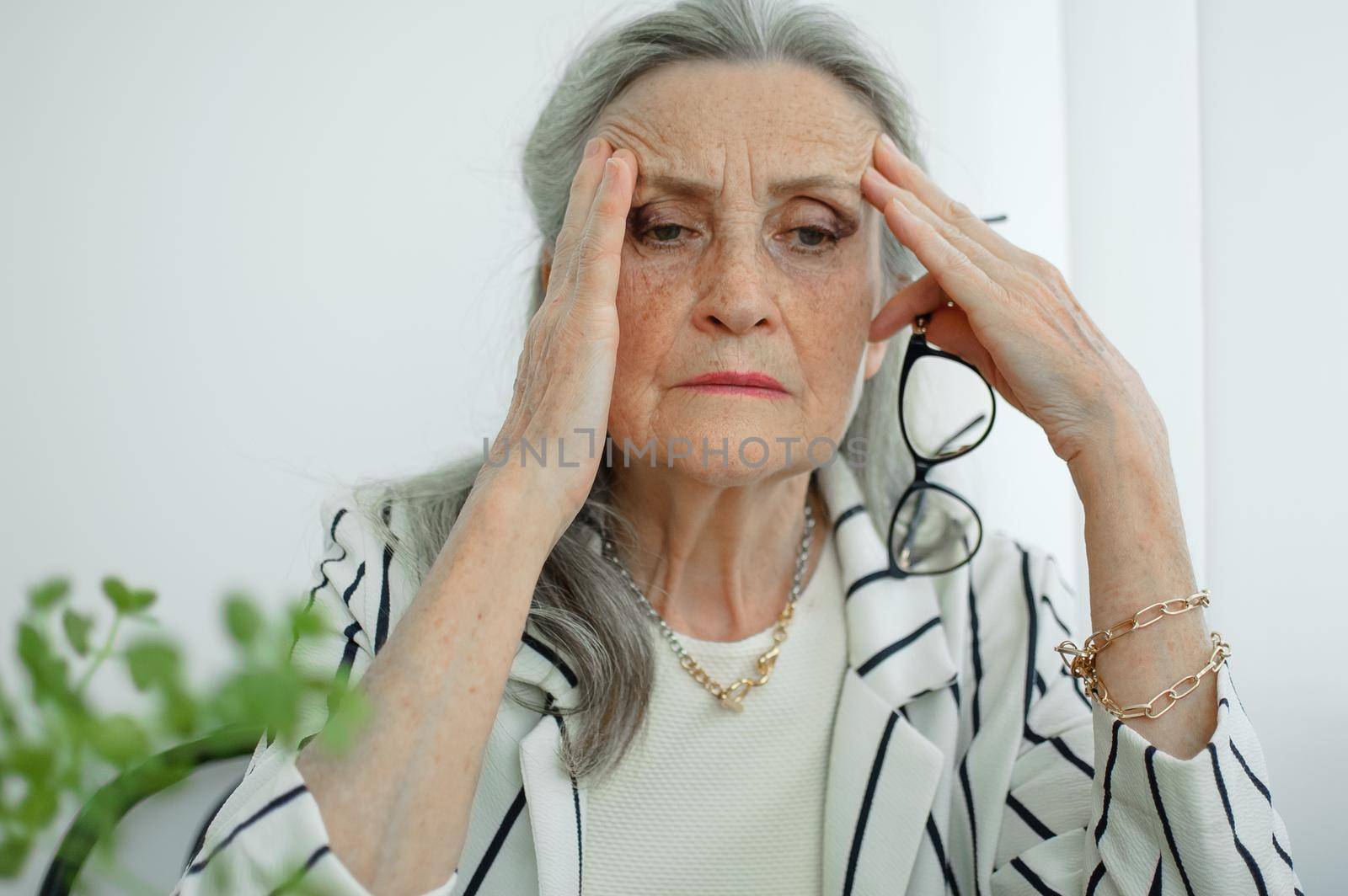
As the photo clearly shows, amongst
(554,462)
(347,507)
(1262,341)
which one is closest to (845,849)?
(554,462)

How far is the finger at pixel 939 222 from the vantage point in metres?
1.45

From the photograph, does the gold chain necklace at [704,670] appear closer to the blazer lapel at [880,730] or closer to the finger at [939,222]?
the blazer lapel at [880,730]

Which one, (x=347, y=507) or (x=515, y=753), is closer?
(x=515, y=753)

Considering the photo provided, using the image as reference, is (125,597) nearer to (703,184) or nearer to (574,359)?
(574,359)

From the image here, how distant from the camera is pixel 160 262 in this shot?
186 cm

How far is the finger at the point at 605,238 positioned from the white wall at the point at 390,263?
1.64ft

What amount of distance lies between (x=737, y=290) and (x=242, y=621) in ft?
3.63

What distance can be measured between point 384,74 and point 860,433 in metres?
1.17

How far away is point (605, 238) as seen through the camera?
135 centimetres

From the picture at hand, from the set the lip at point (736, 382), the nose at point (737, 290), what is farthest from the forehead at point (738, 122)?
the lip at point (736, 382)

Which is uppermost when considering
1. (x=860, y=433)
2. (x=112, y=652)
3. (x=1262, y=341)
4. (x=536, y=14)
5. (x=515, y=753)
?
(x=536, y=14)

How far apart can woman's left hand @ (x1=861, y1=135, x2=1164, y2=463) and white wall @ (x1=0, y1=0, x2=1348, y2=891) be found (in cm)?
60

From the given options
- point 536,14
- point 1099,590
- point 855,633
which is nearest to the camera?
point 1099,590

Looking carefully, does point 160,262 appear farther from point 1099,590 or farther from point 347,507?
point 1099,590
